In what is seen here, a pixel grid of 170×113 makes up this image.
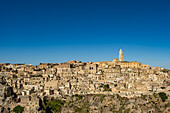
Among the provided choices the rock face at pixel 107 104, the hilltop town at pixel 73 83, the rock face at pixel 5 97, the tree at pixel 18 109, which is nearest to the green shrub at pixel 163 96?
the hilltop town at pixel 73 83

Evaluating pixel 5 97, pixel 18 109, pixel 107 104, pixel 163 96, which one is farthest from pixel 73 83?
pixel 163 96

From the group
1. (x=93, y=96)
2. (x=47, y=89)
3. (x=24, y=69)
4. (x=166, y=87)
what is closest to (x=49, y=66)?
(x=24, y=69)

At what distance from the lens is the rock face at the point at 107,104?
4762cm

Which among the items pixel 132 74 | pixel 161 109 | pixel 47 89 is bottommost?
pixel 161 109

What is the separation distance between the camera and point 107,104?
49969mm

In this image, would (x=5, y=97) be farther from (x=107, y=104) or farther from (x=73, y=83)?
(x=107, y=104)

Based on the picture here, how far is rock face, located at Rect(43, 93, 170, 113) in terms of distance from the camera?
4762cm

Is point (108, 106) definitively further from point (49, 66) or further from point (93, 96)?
point (49, 66)

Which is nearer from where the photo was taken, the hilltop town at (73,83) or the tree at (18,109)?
the tree at (18,109)

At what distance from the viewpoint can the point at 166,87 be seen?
54.2m

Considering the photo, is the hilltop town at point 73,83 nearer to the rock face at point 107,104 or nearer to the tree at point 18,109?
the rock face at point 107,104

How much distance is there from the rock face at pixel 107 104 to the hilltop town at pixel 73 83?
41cm

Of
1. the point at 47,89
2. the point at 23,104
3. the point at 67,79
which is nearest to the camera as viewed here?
the point at 23,104

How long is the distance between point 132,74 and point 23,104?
1154 inches
